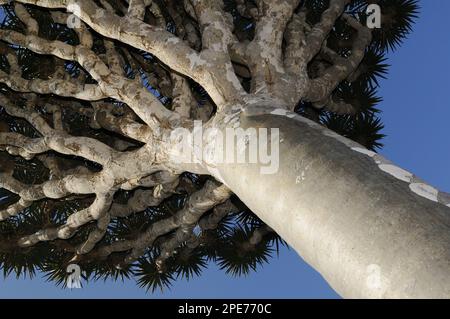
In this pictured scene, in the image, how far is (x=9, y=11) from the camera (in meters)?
6.88

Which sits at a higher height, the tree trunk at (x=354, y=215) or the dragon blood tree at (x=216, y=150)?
the dragon blood tree at (x=216, y=150)

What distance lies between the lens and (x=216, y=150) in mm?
3133

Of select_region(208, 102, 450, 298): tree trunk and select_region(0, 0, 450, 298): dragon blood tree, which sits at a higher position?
select_region(0, 0, 450, 298): dragon blood tree

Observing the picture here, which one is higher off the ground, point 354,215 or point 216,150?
point 216,150

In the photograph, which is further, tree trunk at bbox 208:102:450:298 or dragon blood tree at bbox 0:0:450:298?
dragon blood tree at bbox 0:0:450:298

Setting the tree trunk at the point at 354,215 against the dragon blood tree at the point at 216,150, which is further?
the dragon blood tree at the point at 216,150

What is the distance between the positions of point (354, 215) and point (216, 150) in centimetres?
129

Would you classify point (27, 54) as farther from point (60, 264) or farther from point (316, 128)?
point (316, 128)

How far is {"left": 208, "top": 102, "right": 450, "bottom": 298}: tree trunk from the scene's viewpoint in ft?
5.66

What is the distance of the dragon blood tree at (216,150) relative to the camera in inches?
78.3

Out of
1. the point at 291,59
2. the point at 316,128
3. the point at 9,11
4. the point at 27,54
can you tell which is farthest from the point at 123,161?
the point at 9,11

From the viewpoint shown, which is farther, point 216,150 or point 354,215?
point 216,150

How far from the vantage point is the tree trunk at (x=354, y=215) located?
1727 millimetres
